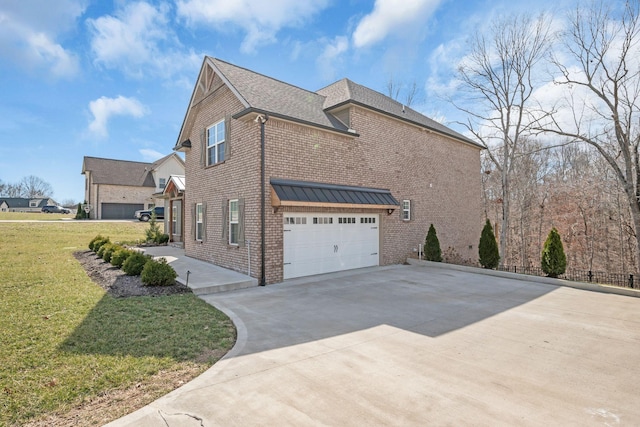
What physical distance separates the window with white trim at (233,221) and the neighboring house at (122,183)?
93.2ft

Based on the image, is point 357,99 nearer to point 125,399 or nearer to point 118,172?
point 125,399

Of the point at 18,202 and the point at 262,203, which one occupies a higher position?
the point at 18,202

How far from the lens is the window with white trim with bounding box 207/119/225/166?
11938 mm

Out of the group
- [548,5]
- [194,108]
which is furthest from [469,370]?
[548,5]

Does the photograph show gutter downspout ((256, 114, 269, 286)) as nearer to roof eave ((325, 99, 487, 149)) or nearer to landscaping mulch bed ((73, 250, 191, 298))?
landscaping mulch bed ((73, 250, 191, 298))

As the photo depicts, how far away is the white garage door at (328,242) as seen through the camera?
A: 10156mm

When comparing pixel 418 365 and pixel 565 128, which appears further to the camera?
pixel 565 128

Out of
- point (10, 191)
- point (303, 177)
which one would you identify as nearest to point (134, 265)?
point (303, 177)

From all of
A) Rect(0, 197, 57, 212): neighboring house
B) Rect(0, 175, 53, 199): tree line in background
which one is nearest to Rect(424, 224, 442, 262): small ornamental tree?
Rect(0, 197, 57, 212): neighboring house

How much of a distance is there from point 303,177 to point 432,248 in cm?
683

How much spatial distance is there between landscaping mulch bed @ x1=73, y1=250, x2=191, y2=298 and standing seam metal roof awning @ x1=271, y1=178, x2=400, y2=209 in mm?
3643

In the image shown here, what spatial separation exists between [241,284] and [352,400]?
20.2 feet

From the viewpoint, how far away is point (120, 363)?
4086mm

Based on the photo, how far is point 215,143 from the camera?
12367mm
